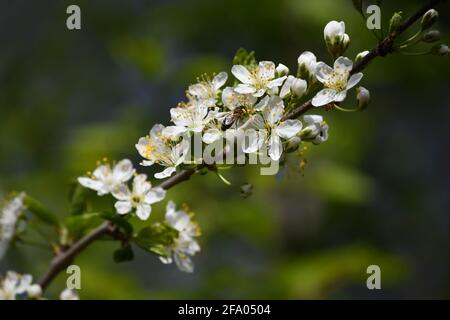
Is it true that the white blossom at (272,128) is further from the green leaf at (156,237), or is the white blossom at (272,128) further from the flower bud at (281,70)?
the green leaf at (156,237)

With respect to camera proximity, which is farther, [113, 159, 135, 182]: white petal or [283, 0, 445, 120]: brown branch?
[113, 159, 135, 182]: white petal

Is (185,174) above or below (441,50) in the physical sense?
below

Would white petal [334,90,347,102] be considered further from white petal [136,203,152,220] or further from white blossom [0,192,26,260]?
white blossom [0,192,26,260]

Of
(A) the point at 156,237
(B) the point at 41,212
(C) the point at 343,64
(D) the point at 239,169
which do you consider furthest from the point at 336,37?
(D) the point at 239,169

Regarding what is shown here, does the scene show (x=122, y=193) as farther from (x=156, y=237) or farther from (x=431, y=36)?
(x=431, y=36)

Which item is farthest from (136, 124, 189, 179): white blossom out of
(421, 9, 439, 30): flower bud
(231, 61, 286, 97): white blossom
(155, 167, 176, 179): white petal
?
(421, 9, 439, 30): flower bud

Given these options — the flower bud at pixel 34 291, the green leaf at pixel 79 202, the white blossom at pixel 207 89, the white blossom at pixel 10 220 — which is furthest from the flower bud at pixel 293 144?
the white blossom at pixel 10 220
